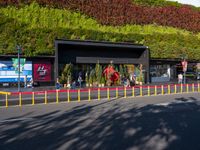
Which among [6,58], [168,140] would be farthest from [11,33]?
[168,140]

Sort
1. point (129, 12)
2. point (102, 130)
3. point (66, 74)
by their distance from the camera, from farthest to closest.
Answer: point (129, 12), point (66, 74), point (102, 130)

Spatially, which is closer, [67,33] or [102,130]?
[102,130]

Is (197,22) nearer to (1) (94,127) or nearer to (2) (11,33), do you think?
(2) (11,33)

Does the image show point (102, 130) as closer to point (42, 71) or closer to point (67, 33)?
point (42, 71)

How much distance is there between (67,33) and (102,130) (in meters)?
28.4

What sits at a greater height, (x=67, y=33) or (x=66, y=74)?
(x=67, y=33)

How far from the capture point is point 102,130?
1260 centimetres

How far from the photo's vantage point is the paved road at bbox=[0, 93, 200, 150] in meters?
10.1

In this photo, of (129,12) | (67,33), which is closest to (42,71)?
(67,33)

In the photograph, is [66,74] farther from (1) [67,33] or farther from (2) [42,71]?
(1) [67,33]

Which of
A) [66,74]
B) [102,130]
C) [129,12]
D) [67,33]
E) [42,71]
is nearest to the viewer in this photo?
[102,130]

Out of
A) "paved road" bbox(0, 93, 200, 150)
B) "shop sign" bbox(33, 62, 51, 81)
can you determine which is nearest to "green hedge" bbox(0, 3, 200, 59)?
"shop sign" bbox(33, 62, 51, 81)

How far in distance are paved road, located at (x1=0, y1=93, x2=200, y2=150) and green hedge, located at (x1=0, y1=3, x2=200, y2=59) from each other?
20.0 m

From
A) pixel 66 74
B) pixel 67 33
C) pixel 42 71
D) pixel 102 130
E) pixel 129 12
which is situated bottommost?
pixel 102 130
